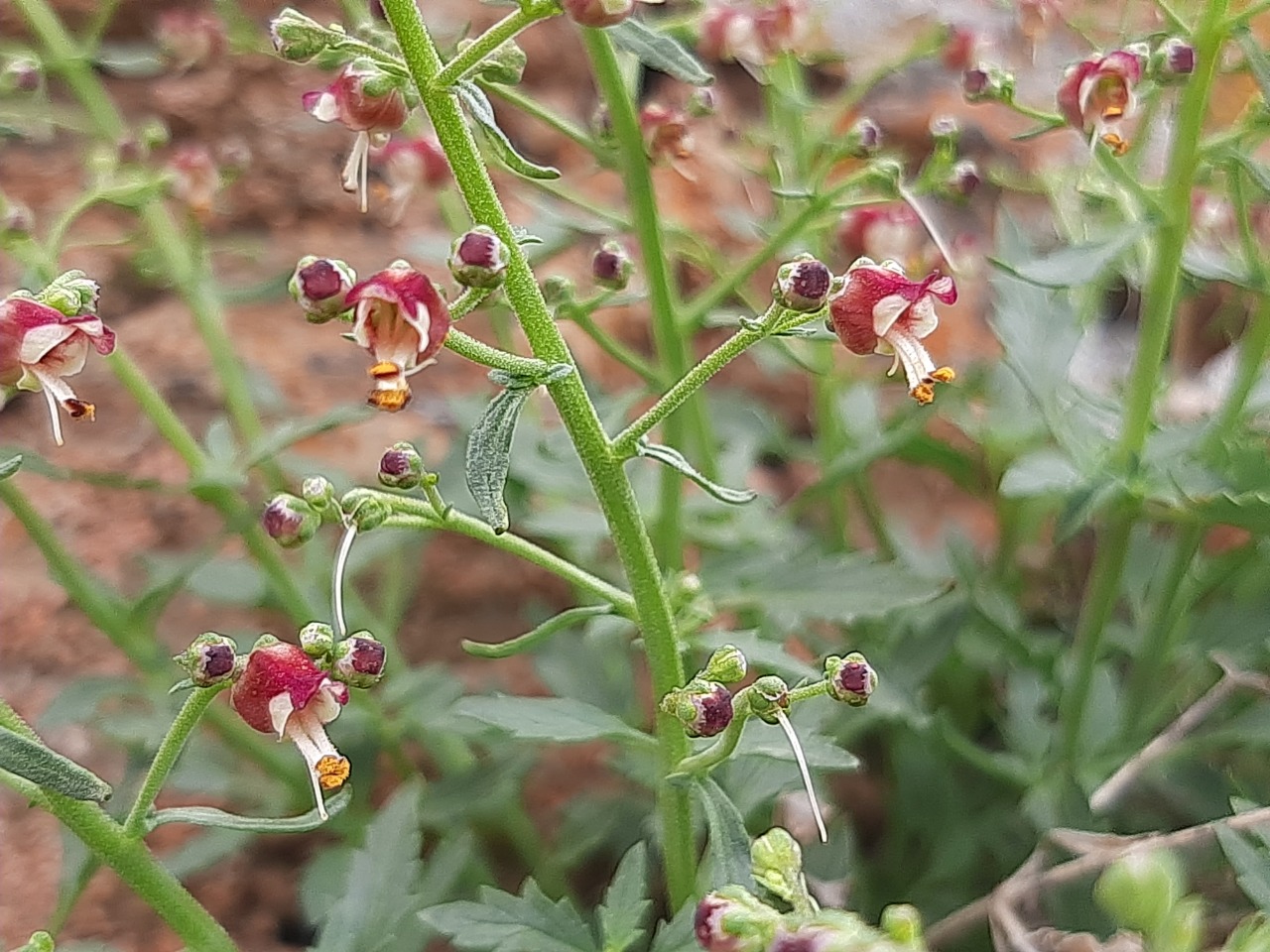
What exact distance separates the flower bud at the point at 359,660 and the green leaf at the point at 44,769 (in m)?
0.14

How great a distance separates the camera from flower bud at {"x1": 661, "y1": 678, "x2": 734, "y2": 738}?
626mm

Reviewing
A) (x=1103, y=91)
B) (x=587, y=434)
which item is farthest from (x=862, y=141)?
(x=587, y=434)

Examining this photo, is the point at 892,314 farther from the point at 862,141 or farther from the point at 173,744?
the point at 173,744

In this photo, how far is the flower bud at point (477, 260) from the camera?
557 mm

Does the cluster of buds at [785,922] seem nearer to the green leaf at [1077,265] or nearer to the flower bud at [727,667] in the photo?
the flower bud at [727,667]

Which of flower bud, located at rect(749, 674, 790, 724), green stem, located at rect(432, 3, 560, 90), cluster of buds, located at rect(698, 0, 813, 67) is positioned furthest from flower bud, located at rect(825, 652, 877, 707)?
cluster of buds, located at rect(698, 0, 813, 67)

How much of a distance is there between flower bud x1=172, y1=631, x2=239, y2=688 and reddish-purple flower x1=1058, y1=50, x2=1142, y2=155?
0.66 metres

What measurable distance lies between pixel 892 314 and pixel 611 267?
0.88 ft

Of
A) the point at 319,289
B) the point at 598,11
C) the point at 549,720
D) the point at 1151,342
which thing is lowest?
the point at 549,720

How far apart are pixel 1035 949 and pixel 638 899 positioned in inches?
9.5

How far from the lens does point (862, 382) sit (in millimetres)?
1366

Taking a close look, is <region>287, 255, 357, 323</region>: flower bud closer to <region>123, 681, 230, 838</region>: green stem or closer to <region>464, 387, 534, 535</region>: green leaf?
<region>464, 387, 534, 535</region>: green leaf

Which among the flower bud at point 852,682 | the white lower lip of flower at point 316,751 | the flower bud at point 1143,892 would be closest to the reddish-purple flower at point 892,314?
the flower bud at point 852,682

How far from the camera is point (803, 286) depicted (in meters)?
0.60
